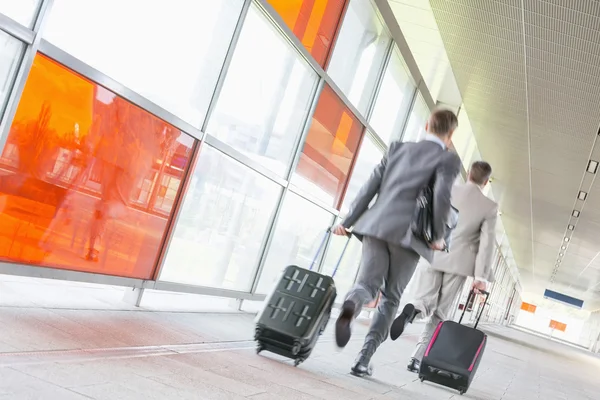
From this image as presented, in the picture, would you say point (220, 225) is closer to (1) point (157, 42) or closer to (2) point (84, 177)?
(1) point (157, 42)

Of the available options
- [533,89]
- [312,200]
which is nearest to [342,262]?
[312,200]

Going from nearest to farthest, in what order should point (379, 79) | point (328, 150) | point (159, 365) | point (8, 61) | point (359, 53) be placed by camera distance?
point (159, 365) < point (8, 61) < point (328, 150) < point (359, 53) < point (379, 79)

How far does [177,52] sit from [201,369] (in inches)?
82.3

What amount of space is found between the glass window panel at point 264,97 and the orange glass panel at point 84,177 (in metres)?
0.74

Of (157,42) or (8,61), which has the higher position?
(157,42)

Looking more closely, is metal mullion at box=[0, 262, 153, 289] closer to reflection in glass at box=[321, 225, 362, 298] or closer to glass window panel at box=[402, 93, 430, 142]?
reflection in glass at box=[321, 225, 362, 298]

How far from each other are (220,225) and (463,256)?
1.80 metres

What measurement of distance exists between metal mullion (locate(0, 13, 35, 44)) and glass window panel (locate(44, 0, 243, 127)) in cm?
19

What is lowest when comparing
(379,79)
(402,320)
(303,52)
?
(402,320)

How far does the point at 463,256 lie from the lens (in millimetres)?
5312

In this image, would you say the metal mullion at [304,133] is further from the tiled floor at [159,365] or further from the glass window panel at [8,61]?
the glass window panel at [8,61]

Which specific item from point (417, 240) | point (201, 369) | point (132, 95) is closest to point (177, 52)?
point (132, 95)

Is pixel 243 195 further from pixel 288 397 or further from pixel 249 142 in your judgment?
pixel 288 397

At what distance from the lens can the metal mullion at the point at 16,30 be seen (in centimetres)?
303
